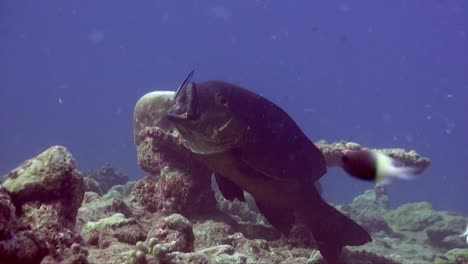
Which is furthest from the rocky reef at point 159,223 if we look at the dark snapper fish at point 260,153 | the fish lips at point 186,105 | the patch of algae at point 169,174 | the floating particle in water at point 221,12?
the floating particle in water at point 221,12

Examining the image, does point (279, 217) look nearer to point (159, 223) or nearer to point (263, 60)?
point (159, 223)

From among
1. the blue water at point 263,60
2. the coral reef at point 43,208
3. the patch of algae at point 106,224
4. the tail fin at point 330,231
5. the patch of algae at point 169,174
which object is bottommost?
the coral reef at point 43,208

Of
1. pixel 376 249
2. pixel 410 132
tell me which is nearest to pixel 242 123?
pixel 376 249

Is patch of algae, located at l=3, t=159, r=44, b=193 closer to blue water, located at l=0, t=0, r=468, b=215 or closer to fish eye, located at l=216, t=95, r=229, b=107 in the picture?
fish eye, located at l=216, t=95, r=229, b=107

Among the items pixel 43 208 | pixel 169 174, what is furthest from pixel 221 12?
pixel 43 208

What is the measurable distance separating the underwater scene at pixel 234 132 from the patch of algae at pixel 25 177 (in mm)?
14

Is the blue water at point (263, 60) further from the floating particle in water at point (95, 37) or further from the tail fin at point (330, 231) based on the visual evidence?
the tail fin at point (330, 231)

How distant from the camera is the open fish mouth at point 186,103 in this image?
4933 millimetres

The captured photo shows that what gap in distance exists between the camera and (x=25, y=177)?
4.05 m

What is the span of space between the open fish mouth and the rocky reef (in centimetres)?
131

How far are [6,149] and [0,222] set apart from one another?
83.6 m

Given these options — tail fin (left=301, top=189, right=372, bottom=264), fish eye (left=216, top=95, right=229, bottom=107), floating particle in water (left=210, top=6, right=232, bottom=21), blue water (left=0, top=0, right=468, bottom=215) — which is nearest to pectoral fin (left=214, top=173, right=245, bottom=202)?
tail fin (left=301, top=189, right=372, bottom=264)

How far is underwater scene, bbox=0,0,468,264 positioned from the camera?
4559 millimetres

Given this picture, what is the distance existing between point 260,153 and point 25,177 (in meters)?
2.65
